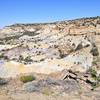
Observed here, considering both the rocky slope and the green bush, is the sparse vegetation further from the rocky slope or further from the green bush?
the green bush

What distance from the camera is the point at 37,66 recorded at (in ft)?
92.7

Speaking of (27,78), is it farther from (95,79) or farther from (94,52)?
(94,52)

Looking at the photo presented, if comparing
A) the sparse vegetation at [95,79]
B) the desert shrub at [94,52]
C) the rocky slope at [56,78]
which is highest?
the desert shrub at [94,52]

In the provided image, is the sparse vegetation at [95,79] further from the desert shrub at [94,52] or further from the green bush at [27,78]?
the desert shrub at [94,52]

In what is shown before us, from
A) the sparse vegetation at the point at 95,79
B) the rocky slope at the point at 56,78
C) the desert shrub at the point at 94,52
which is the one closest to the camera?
the rocky slope at the point at 56,78

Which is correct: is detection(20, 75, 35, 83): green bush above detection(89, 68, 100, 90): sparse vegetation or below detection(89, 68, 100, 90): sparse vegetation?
above

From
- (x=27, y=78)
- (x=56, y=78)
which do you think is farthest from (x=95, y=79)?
(x=27, y=78)

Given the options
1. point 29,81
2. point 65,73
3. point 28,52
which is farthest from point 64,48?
point 29,81

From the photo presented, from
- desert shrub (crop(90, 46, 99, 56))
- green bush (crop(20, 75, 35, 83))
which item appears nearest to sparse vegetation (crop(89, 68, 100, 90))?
green bush (crop(20, 75, 35, 83))

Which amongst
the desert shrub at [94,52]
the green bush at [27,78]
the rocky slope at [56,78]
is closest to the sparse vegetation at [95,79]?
the rocky slope at [56,78]

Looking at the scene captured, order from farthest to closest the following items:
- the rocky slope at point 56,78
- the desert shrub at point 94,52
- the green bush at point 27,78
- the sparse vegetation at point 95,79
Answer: the desert shrub at point 94,52
the sparse vegetation at point 95,79
the green bush at point 27,78
the rocky slope at point 56,78

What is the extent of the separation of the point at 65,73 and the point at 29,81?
11.9 ft

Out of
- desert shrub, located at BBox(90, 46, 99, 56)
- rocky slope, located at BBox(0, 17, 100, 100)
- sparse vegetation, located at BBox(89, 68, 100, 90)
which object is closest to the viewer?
rocky slope, located at BBox(0, 17, 100, 100)

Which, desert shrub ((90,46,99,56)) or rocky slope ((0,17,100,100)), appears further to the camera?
desert shrub ((90,46,99,56))
